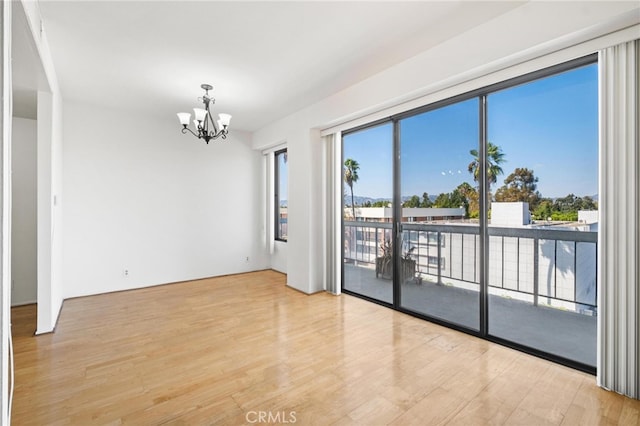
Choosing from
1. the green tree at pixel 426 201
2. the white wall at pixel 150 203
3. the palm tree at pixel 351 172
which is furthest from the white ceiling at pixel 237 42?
the green tree at pixel 426 201

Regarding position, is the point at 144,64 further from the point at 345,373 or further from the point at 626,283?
the point at 626,283

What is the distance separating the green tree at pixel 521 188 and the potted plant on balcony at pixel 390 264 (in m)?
1.20

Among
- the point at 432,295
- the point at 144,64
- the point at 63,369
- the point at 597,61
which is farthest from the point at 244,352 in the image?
the point at 597,61

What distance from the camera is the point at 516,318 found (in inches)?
110

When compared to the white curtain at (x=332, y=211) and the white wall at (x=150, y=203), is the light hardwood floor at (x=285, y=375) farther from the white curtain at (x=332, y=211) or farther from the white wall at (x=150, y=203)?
the white wall at (x=150, y=203)

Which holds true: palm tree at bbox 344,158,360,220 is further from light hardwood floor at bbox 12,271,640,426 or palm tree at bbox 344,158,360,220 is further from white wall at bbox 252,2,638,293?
light hardwood floor at bbox 12,271,640,426

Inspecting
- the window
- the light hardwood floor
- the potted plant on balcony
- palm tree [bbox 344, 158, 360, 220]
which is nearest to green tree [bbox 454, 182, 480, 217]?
the potted plant on balcony

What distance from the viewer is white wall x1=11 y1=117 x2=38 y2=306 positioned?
4113 mm

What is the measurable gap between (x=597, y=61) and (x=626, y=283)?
1617 mm

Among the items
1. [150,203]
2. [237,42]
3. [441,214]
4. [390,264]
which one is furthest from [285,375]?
[150,203]

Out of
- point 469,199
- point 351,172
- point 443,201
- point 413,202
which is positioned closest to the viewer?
point 469,199

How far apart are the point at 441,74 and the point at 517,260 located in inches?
75.0

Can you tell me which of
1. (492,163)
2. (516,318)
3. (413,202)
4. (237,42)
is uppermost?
(237,42)

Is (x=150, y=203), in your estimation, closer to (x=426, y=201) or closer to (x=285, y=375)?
(x=285, y=375)
